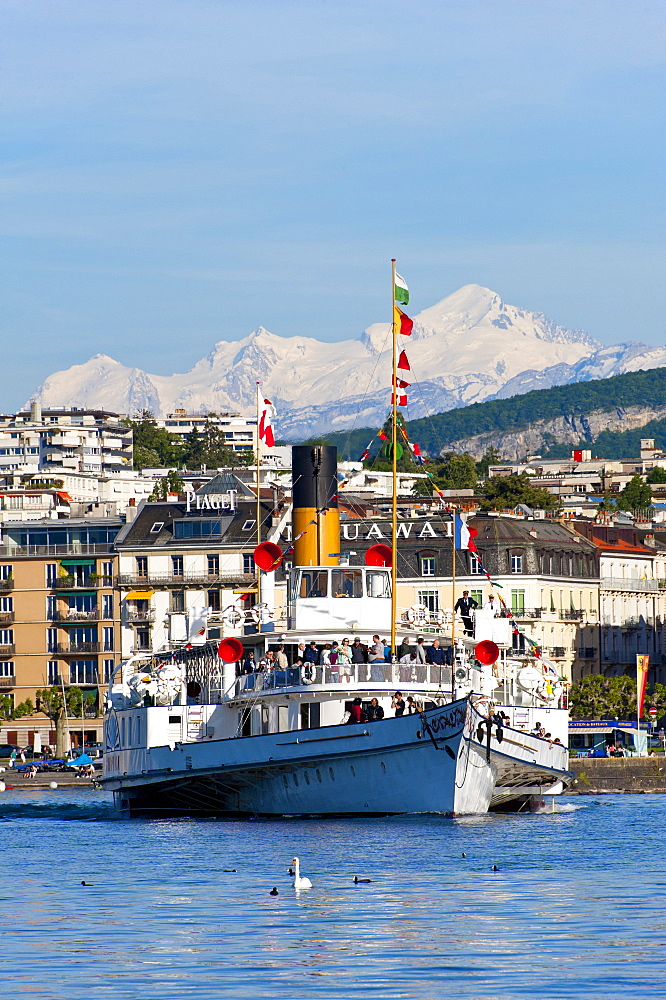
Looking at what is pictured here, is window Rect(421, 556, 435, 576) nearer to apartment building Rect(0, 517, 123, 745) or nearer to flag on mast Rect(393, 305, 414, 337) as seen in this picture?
apartment building Rect(0, 517, 123, 745)

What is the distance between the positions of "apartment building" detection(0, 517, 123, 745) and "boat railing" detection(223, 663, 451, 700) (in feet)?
221

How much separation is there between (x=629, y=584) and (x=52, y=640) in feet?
134

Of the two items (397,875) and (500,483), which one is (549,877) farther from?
(500,483)

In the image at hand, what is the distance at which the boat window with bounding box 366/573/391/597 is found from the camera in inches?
2672

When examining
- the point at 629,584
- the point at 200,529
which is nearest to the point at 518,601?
the point at 629,584

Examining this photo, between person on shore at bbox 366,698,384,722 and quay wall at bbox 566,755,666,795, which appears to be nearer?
person on shore at bbox 366,698,384,722

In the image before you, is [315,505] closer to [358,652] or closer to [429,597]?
[358,652]

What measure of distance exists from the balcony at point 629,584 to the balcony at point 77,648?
35.0 meters

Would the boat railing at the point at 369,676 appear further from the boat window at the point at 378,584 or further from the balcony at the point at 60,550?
the balcony at the point at 60,550

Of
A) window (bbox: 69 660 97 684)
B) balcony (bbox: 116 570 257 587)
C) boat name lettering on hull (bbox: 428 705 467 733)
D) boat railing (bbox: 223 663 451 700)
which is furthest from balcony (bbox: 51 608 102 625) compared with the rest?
boat name lettering on hull (bbox: 428 705 467 733)

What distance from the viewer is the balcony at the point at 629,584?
13888 centimetres

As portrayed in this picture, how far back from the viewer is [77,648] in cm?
13012

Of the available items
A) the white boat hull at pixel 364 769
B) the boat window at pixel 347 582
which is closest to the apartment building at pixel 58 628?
the boat window at pixel 347 582

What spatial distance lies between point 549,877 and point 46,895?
11035mm
